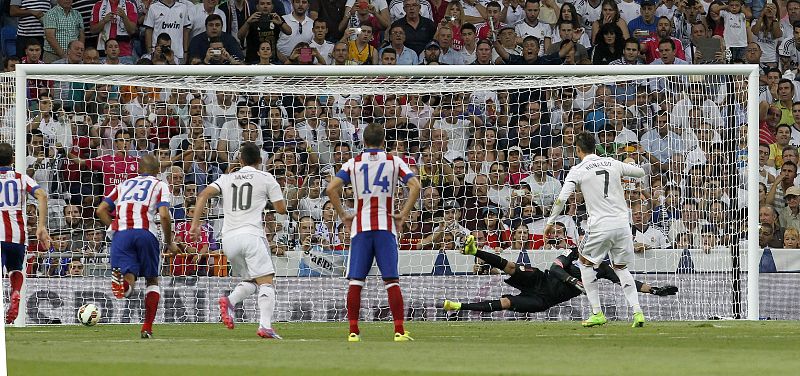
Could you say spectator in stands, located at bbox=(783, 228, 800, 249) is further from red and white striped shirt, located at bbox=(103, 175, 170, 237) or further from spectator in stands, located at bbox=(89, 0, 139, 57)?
spectator in stands, located at bbox=(89, 0, 139, 57)

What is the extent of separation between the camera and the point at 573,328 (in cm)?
1638

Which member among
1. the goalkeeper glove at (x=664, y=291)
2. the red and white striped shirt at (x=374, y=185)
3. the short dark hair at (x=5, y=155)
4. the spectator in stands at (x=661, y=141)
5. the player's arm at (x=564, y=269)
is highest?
the spectator in stands at (x=661, y=141)

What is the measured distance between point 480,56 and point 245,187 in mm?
10594

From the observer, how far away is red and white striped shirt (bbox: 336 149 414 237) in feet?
43.5

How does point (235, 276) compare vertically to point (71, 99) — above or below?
below

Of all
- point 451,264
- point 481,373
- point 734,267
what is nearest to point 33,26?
point 451,264

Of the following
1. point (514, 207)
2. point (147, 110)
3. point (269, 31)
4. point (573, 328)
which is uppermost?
point (269, 31)

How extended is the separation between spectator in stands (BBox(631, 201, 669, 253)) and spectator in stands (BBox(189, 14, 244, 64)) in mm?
7316

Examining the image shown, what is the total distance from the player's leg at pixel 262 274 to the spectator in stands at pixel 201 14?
1019 cm

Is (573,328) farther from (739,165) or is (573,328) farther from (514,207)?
(739,165)

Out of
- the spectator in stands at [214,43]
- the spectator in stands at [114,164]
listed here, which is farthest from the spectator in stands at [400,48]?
the spectator in stands at [114,164]

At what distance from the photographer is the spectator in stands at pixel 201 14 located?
78.3 ft

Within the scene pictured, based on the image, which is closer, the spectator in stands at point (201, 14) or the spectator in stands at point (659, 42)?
the spectator in stands at point (201, 14)

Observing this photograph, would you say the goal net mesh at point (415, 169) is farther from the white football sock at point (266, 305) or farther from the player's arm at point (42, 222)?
the white football sock at point (266, 305)
